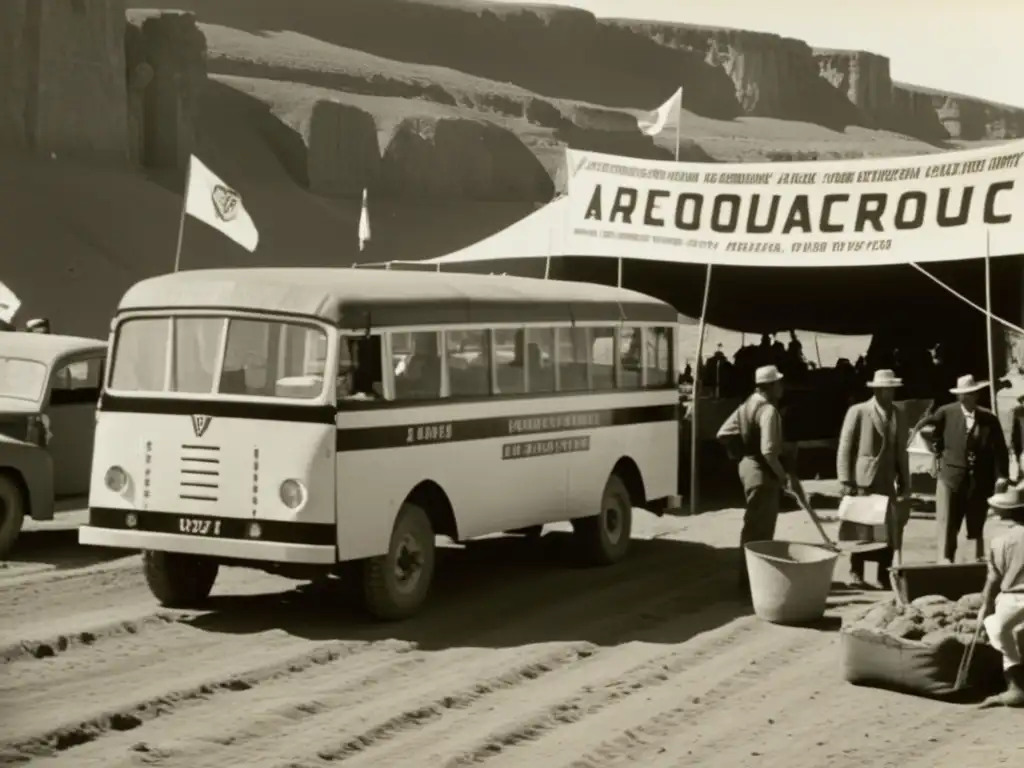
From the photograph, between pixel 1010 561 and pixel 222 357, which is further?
pixel 222 357

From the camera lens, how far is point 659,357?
14789mm

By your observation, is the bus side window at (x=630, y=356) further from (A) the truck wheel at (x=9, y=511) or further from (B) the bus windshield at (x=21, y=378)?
(A) the truck wheel at (x=9, y=511)

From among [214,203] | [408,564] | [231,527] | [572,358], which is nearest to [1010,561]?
[408,564]

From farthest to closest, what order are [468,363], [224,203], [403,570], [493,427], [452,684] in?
1. [224,203]
2. [493,427]
3. [468,363]
4. [403,570]
5. [452,684]

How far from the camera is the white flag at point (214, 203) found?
822 inches

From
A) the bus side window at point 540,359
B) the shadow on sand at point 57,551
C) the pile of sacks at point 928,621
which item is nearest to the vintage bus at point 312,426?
the bus side window at point 540,359

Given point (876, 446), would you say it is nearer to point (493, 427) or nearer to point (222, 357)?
point (493, 427)

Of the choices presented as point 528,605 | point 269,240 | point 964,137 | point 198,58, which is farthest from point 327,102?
point 964,137

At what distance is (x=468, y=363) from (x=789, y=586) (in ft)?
9.49

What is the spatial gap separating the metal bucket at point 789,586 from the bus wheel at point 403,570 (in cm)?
237

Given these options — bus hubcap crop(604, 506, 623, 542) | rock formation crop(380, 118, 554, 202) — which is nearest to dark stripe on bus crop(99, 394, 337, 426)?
bus hubcap crop(604, 506, 623, 542)

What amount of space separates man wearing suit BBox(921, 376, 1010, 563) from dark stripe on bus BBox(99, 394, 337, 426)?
5.28 meters

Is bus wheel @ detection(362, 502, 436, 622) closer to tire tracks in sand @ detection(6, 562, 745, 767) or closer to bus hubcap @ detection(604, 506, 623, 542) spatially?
tire tracks in sand @ detection(6, 562, 745, 767)

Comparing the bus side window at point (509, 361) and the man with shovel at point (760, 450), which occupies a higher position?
the bus side window at point (509, 361)
